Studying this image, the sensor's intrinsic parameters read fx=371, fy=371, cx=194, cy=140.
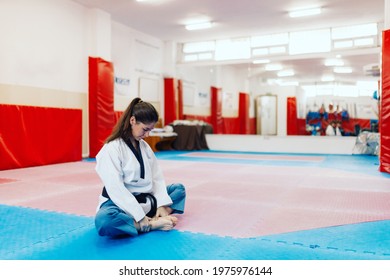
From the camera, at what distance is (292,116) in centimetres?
1322

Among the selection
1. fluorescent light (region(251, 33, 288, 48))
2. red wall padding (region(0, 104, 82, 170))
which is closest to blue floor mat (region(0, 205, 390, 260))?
red wall padding (region(0, 104, 82, 170))

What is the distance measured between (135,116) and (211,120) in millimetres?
11382

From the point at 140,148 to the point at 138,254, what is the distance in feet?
2.90

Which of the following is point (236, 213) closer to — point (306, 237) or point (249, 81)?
point (306, 237)

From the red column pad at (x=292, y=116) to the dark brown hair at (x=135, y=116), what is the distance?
10564 millimetres

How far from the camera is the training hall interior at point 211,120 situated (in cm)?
290

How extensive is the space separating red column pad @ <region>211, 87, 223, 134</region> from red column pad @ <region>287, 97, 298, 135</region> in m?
2.49

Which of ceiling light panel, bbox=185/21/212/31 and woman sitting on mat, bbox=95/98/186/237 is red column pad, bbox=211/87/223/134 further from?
woman sitting on mat, bbox=95/98/186/237

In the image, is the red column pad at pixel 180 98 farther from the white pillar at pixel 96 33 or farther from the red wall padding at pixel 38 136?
the red wall padding at pixel 38 136

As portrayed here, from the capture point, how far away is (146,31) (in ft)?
38.7

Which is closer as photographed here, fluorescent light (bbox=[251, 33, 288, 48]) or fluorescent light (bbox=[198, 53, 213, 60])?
fluorescent light (bbox=[251, 33, 288, 48])

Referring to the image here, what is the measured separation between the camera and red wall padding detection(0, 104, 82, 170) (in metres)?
7.03

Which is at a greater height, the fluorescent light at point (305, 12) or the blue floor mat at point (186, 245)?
the fluorescent light at point (305, 12)

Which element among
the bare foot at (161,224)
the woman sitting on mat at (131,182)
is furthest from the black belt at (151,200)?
the bare foot at (161,224)
